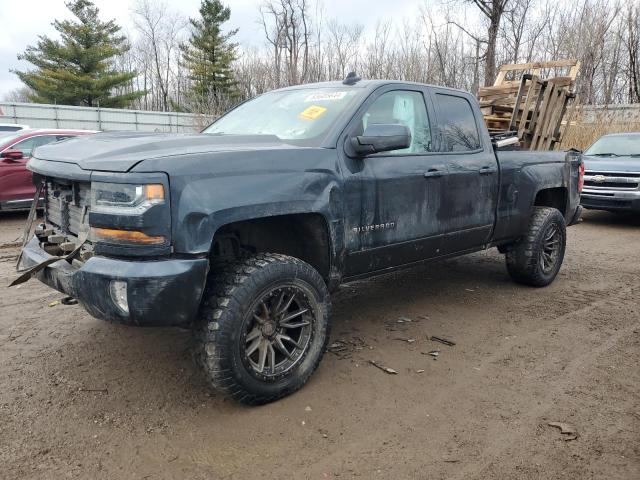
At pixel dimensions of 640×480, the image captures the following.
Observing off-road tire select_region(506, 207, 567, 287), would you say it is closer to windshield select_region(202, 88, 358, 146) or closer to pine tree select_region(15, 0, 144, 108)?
windshield select_region(202, 88, 358, 146)

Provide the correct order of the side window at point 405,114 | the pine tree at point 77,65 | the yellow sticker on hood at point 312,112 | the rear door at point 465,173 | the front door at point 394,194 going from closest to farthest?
the front door at point 394,194 < the yellow sticker on hood at point 312,112 < the side window at point 405,114 < the rear door at point 465,173 < the pine tree at point 77,65

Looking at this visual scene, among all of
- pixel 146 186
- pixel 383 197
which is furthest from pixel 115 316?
pixel 383 197

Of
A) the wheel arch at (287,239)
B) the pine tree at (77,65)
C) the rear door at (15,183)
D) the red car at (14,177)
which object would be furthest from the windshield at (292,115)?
the pine tree at (77,65)

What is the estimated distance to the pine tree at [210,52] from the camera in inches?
1494

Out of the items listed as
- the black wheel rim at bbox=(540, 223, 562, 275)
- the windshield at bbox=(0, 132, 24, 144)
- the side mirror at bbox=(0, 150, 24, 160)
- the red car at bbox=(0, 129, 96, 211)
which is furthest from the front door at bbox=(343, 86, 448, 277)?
the windshield at bbox=(0, 132, 24, 144)

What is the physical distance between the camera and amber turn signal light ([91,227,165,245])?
263cm

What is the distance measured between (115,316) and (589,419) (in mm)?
2564

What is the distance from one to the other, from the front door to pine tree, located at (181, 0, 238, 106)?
35139 millimetres

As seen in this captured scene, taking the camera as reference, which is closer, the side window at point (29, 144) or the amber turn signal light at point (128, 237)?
the amber turn signal light at point (128, 237)

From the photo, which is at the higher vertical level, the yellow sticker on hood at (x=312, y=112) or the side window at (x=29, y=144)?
the yellow sticker on hood at (x=312, y=112)

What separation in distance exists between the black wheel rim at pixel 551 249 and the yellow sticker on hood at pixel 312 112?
9.50 feet

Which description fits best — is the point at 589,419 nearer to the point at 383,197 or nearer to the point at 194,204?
the point at 383,197

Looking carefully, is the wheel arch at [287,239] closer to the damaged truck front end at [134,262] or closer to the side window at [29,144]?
the damaged truck front end at [134,262]

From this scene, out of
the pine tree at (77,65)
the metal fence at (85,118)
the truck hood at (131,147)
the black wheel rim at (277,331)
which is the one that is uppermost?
the pine tree at (77,65)
